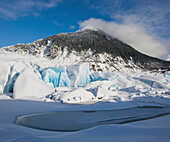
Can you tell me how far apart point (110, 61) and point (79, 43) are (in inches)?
864

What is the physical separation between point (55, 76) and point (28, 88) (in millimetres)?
5438

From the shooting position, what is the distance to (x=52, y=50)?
65.5 meters

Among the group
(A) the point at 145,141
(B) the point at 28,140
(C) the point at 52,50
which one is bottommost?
(B) the point at 28,140

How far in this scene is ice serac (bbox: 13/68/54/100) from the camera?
791cm

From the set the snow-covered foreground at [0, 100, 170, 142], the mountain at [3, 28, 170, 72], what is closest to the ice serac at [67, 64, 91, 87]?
the snow-covered foreground at [0, 100, 170, 142]

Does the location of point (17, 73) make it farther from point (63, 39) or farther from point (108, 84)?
point (63, 39)

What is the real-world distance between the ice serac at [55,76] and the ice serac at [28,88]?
3488 millimetres

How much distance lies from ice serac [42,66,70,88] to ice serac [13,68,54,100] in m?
3.49

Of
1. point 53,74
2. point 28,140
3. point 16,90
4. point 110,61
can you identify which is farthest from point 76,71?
point 110,61

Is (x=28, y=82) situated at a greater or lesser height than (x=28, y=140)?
greater

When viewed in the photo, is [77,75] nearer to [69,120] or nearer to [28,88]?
[28,88]

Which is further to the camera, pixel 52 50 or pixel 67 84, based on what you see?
pixel 52 50

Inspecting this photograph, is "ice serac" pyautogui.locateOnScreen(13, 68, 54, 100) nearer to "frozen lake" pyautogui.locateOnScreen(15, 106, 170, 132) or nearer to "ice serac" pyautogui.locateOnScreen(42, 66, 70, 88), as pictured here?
"ice serac" pyautogui.locateOnScreen(42, 66, 70, 88)

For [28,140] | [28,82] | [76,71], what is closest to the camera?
[28,140]
